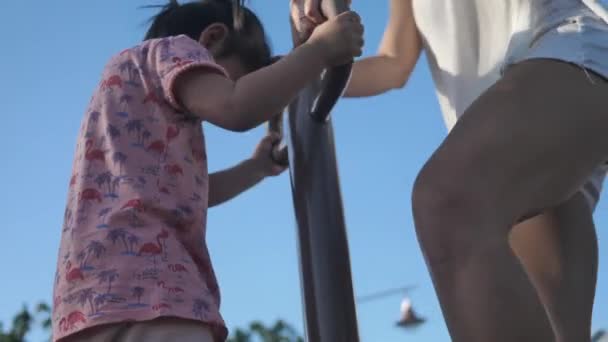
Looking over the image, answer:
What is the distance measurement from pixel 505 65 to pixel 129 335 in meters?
0.61

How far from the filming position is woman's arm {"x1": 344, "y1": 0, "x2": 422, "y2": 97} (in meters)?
1.57

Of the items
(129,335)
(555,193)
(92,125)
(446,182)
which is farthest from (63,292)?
(555,193)

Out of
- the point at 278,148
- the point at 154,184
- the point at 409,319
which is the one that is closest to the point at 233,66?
the point at 278,148

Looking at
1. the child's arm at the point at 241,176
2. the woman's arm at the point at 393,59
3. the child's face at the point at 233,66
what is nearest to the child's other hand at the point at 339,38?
the child's face at the point at 233,66

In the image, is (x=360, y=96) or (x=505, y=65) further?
(x=360, y=96)

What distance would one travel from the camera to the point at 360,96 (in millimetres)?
1627

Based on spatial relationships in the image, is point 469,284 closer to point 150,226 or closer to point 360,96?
point 150,226

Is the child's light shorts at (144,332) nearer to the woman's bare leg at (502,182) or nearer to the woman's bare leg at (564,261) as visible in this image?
the woman's bare leg at (502,182)

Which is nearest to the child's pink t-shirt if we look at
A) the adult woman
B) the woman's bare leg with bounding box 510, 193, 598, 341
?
the adult woman

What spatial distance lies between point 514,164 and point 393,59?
0.66m

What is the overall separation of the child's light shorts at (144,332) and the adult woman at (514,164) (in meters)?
0.34

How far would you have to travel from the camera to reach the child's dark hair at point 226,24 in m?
1.46

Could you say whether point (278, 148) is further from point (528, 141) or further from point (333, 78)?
point (528, 141)

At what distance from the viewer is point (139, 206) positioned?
3.72ft
